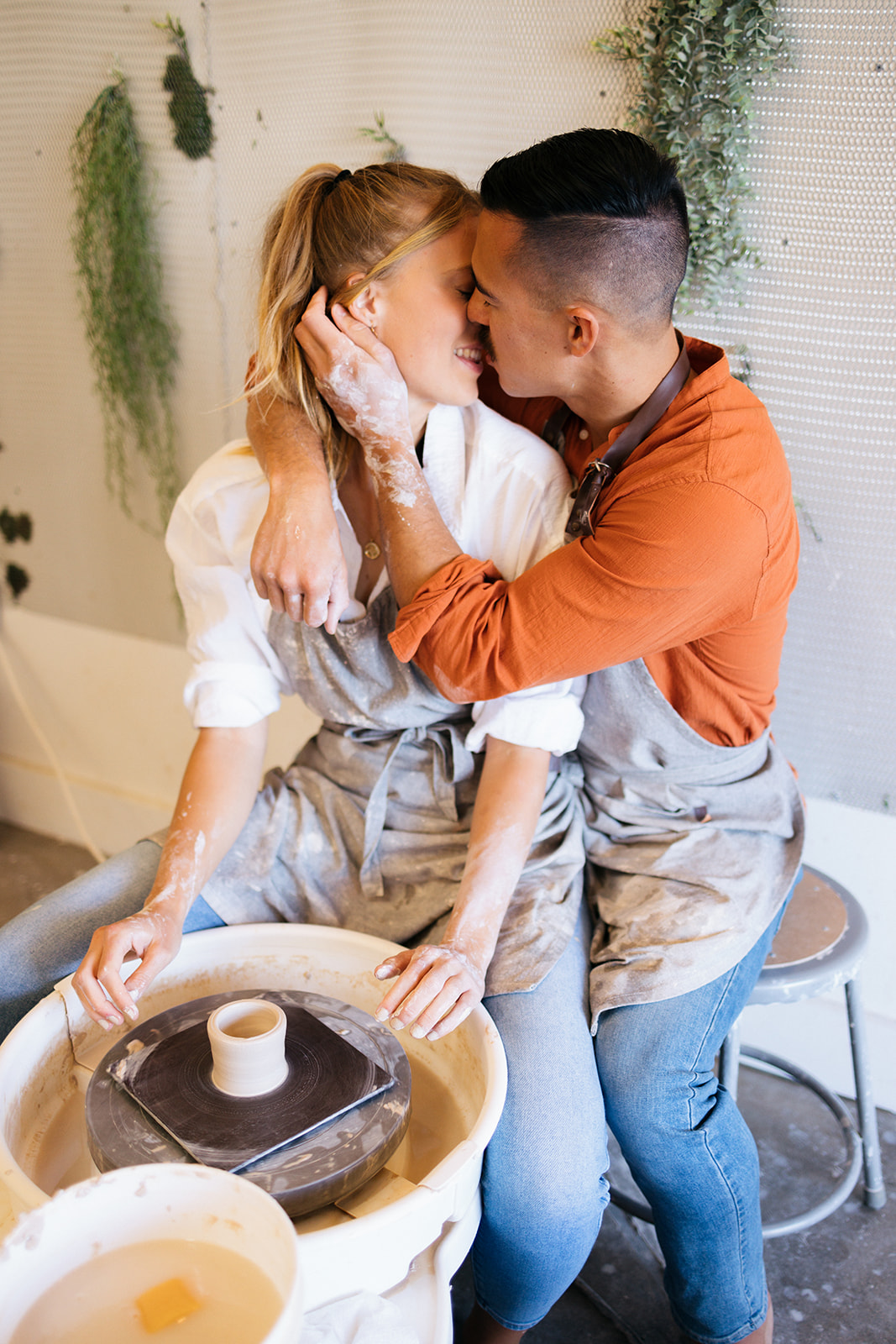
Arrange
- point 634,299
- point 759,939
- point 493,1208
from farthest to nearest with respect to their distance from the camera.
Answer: point 759,939 < point 634,299 < point 493,1208

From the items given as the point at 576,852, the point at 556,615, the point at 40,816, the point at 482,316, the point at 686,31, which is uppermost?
the point at 686,31

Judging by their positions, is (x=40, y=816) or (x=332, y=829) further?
(x=40, y=816)

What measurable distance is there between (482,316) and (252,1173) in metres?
0.96

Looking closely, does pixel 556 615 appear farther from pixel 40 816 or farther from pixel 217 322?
pixel 40 816

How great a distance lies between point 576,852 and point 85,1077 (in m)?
0.64

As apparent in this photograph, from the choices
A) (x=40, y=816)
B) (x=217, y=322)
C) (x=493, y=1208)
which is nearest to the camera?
(x=493, y=1208)

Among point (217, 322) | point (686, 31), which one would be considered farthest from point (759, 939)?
point (217, 322)

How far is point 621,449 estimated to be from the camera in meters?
1.17

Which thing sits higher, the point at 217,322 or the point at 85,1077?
the point at 217,322

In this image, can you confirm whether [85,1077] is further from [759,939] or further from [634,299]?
[634,299]

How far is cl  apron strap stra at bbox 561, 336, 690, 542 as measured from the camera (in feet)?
3.80

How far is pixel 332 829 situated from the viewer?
51.5 inches

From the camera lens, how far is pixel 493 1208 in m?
0.98

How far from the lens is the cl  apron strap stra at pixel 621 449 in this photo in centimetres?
116
